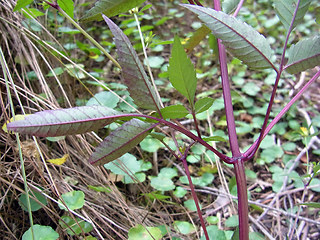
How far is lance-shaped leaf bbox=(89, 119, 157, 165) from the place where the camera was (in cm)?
54

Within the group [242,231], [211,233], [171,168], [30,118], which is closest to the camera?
[30,118]

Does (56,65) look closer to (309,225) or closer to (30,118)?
(30,118)

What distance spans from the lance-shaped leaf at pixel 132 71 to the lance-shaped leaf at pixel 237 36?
0.14 metres

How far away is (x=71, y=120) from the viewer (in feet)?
1.61

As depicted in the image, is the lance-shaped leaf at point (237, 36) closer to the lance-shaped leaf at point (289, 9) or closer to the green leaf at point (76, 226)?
the lance-shaped leaf at point (289, 9)

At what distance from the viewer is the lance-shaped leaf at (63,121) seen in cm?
46

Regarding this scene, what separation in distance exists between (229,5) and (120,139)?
54cm

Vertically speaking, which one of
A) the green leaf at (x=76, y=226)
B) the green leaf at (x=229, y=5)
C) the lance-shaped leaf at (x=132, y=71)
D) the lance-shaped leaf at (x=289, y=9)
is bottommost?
the green leaf at (x=76, y=226)

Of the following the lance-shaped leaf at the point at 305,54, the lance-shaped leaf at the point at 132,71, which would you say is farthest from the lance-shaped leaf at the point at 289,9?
the lance-shaped leaf at the point at 132,71

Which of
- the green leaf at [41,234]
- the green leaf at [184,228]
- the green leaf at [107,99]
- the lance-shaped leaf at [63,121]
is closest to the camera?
the lance-shaped leaf at [63,121]

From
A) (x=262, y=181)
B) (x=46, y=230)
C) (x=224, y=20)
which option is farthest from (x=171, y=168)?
(x=224, y=20)

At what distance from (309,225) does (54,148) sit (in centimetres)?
108

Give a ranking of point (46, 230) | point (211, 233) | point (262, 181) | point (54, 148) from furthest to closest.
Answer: point (262, 181)
point (54, 148)
point (211, 233)
point (46, 230)

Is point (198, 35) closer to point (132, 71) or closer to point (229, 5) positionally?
point (229, 5)
